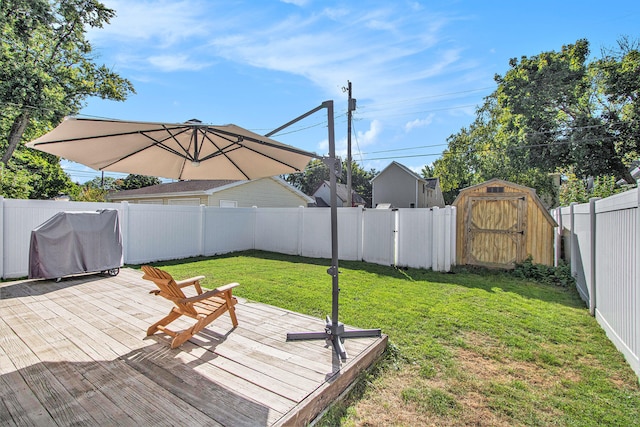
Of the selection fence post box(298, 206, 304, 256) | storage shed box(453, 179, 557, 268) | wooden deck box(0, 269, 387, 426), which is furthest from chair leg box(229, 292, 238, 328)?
fence post box(298, 206, 304, 256)

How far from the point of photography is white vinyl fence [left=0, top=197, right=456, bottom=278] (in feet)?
21.5

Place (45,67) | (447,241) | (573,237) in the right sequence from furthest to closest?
(45,67)
(447,241)
(573,237)

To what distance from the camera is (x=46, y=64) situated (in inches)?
467

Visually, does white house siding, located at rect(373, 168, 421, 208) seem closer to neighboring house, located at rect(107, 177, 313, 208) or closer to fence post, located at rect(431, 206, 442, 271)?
neighboring house, located at rect(107, 177, 313, 208)

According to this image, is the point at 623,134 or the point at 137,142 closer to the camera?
the point at 137,142

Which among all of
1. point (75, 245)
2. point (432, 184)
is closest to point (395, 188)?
Result: point (432, 184)

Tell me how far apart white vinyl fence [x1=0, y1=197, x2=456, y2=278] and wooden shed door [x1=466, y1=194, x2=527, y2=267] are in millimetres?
685

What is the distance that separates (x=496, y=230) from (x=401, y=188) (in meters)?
15.1

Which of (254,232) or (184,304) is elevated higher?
(254,232)

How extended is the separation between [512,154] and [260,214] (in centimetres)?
1292

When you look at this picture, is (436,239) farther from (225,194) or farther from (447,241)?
(225,194)

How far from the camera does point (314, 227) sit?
10.1m

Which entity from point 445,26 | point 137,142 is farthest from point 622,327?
point 445,26

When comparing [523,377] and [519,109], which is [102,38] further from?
[519,109]
